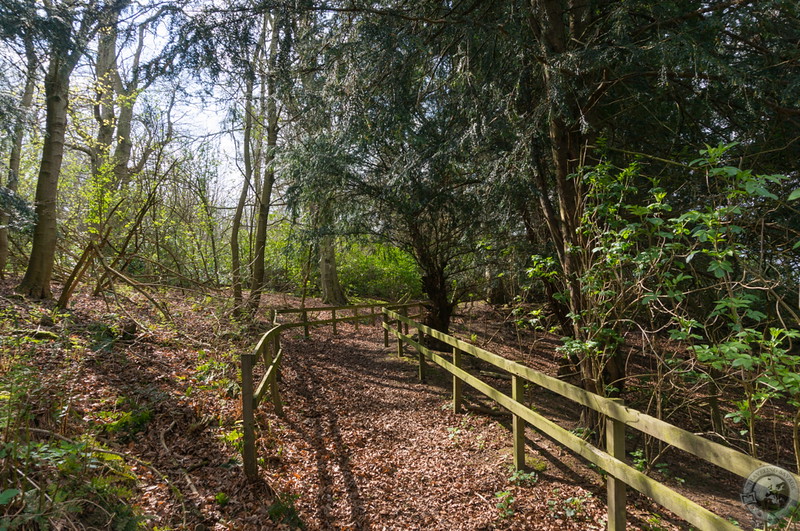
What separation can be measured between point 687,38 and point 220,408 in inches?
241

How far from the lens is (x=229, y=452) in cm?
435

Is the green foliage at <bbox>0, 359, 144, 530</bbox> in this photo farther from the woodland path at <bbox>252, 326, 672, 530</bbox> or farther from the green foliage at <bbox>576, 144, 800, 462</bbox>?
the green foliage at <bbox>576, 144, 800, 462</bbox>

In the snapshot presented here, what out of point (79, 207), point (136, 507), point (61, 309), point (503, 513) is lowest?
point (503, 513)

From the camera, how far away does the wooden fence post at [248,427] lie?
393 centimetres

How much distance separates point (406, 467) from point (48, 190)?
7437 millimetres

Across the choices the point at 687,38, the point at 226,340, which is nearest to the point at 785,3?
the point at 687,38

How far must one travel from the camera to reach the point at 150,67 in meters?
4.93

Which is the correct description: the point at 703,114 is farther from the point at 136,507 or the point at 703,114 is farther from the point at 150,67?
the point at 136,507

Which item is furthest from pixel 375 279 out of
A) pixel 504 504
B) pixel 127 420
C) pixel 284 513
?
pixel 284 513

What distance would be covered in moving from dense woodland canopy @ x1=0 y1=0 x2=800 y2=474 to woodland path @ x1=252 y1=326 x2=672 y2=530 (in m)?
1.14

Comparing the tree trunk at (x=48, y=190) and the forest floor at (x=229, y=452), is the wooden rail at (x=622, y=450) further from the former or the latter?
the tree trunk at (x=48, y=190)

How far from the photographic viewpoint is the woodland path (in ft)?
12.5

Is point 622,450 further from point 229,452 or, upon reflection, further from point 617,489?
point 229,452

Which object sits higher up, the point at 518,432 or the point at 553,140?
the point at 553,140
